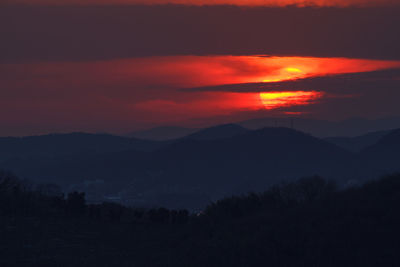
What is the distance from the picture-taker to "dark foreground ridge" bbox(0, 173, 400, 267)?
21.3m

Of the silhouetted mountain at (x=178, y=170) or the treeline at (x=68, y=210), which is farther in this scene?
the silhouetted mountain at (x=178, y=170)

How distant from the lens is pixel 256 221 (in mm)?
26641

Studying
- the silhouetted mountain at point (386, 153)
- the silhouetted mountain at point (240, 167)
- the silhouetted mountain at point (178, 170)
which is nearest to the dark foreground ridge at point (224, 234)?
the silhouetted mountain at point (178, 170)

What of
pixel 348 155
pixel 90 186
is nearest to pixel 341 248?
pixel 90 186

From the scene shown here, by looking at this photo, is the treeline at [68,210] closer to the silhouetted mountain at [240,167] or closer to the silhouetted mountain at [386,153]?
the silhouetted mountain at [240,167]

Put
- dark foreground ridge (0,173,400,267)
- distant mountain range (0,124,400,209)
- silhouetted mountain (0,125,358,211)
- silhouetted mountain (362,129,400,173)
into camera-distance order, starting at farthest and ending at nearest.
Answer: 1. silhouetted mountain (362,129,400,173)
2. silhouetted mountain (0,125,358,211)
3. distant mountain range (0,124,400,209)
4. dark foreground ridge (0,173,400,267)

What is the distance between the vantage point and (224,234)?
2531cm

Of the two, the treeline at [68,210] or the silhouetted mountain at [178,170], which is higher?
the silhouetted mountain at [178,170]

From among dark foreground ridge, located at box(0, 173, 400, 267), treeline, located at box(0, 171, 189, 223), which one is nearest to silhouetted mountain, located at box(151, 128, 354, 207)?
treeline, located at box(0, 171, 189, 223)

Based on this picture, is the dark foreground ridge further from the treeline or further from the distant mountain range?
the distant mountain range

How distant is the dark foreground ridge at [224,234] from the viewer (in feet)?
70.0

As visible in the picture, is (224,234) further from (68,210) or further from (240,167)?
(240,167)

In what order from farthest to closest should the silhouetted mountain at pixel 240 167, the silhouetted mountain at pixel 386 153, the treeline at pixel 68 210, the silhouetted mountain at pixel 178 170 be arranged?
the silhouetted mountain at pixel 240 167 → the silhouetted mountain at pixel 386 153 → the silhouetted mountain at pixel 178 170 → the treeline at pixel 68 210

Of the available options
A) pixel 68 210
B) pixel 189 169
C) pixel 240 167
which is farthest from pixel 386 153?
pixel 68 210
